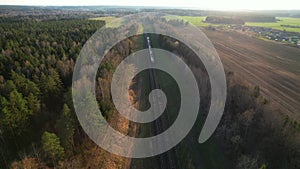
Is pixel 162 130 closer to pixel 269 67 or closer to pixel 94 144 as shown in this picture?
pixel 94 144

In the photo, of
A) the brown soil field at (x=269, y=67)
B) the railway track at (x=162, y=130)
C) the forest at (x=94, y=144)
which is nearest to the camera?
the forest at (x=94, y=144)

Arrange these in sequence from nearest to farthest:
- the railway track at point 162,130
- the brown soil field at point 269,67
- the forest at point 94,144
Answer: the forest at point 94,144 < the railway track at point 162,130 < the brown soil field at point 269,67

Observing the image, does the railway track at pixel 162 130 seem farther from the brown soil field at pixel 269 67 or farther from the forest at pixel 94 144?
the brown soil field at pixel 269 67

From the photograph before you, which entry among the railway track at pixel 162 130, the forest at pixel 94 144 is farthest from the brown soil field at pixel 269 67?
the railway track at pixel 162 130

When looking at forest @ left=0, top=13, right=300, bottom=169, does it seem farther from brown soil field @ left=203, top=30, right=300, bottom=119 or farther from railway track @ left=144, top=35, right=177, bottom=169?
brown soil field @ left=203, top=30, right=300, bottom=119

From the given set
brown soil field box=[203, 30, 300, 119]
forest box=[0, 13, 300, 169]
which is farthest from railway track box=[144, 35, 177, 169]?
brown soil field box=[203, 30, 300, 119]

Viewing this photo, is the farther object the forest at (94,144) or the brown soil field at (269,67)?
the brown soil field at (269,67)

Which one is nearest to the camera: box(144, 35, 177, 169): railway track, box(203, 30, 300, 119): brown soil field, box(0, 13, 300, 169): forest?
box(0, 13, 300, 169): forest

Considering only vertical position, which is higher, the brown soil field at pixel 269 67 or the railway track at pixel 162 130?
the brown soil field at pixel 269 67

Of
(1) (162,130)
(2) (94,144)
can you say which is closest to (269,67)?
(1) (162,130)
